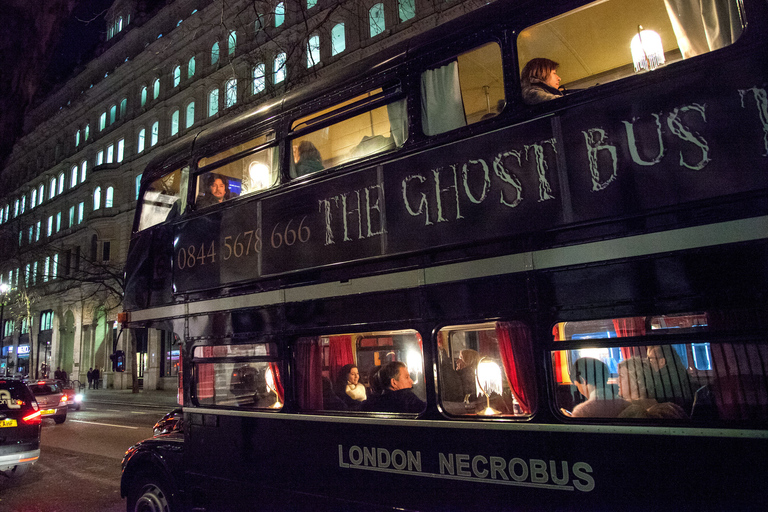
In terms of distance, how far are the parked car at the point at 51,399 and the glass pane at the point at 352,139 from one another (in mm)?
15115

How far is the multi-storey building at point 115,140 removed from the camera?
72.0 feet

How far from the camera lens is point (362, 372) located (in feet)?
12.4

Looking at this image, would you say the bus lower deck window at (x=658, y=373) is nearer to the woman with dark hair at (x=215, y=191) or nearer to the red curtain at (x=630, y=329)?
the red curtain at (x=630, y=329)

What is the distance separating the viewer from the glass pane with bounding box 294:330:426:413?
11.4ft

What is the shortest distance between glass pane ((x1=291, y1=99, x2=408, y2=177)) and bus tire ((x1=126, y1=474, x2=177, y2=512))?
3361 millimetres

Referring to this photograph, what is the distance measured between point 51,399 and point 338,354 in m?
15.5

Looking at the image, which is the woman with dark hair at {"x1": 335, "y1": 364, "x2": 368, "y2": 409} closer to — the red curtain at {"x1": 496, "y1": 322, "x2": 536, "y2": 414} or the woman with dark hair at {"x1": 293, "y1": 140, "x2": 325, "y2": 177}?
the red curtain at {"x1": 496, "y1": 322, "x2": 536, "y2": 414}

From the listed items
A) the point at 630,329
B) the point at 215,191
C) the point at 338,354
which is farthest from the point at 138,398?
the point at 630,329

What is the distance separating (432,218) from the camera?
3.35m

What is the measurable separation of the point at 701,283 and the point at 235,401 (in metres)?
3.78

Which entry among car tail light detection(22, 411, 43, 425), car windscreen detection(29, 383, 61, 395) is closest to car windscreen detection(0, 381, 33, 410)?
car tail light detection(22, 411, 43, 425)

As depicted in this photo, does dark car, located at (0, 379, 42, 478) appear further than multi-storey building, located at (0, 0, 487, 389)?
No

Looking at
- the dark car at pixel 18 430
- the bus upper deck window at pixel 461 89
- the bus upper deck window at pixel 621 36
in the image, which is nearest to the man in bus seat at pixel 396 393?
the bus upper deck window at pixel 461 89

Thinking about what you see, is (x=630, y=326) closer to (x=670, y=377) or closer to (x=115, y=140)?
(x=670, y=377)
